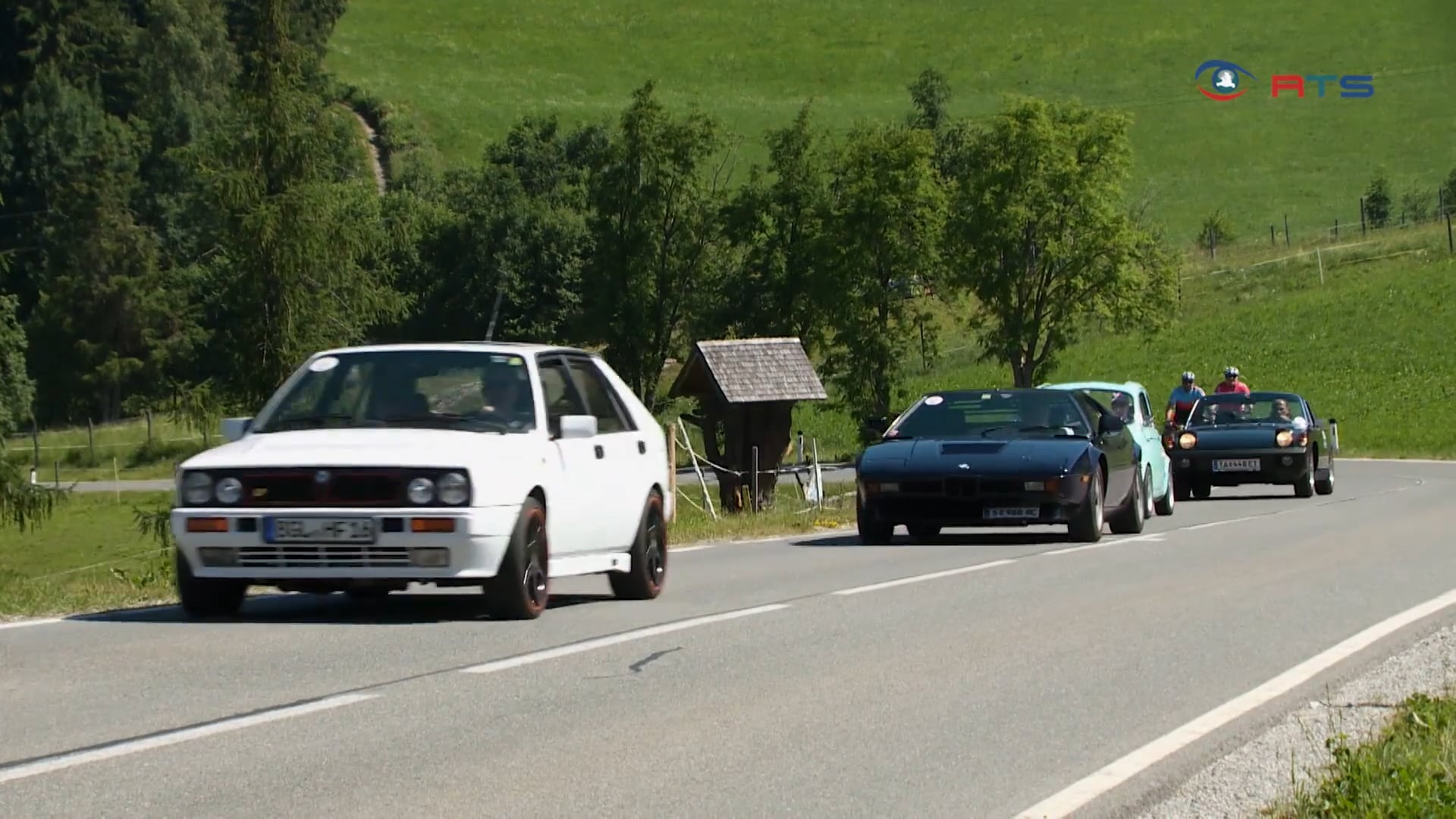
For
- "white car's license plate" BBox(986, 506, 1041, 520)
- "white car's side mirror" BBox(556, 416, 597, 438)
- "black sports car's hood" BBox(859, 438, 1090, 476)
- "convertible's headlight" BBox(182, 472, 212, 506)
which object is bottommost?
"white car's license plate" BBox(986, 506, 1041, 520)

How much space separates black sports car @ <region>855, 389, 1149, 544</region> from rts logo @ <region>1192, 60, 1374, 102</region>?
103803 mm

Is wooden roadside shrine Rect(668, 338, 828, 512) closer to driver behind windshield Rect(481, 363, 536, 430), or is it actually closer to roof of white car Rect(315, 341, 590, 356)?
roof of white car Rect(315, 341, 590, 356)

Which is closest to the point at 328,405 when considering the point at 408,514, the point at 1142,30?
the point at 408,514

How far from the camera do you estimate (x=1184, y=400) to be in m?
31.2

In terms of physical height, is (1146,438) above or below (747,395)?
below

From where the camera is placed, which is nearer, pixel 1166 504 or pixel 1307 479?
pixel 1166 504

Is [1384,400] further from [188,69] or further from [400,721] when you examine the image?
[188,69]

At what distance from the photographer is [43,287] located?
98375 millimetres

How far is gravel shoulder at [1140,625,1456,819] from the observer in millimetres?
6660

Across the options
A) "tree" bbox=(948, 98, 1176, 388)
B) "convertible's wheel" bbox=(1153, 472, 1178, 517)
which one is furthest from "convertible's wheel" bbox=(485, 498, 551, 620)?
"tree" bbox=(948, 98, 1176, 388)

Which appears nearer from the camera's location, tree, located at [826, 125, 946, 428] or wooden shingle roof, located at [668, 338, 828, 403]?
wooden shingle roof, located at [668, 338, 828, 403]

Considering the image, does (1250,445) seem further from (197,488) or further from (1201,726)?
(1201,726)

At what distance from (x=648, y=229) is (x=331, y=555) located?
61874mm

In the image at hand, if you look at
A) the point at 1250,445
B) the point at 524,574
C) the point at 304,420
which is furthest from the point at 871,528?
the point at 1250,445
